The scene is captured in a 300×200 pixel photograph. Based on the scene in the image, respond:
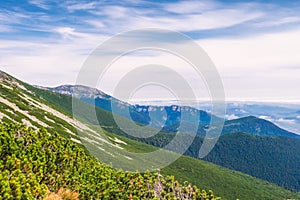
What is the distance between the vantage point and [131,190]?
2878 cm

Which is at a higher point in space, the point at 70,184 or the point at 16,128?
the point at 16,128

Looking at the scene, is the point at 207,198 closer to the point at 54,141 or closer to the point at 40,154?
the point at 40,154

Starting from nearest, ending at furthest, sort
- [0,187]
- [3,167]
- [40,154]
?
[0,187]
[3,167]
[40,154]

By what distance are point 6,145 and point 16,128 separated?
8.83 m

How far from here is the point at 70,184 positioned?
31031mm

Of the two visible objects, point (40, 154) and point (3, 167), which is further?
point (40, 154)

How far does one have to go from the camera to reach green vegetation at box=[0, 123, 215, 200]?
74.4ft

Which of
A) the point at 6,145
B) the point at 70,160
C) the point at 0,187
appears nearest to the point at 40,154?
the point at 6,145

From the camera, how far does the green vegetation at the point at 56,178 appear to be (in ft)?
74.4

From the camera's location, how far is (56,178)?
99.6 feet

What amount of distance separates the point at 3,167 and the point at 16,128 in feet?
45.5

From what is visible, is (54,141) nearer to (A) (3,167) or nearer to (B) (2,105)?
(A) (3,167)

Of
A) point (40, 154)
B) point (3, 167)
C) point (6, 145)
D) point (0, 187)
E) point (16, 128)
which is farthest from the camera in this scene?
point (16, 128)

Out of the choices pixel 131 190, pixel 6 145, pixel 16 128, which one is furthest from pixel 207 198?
pixel 16 128
